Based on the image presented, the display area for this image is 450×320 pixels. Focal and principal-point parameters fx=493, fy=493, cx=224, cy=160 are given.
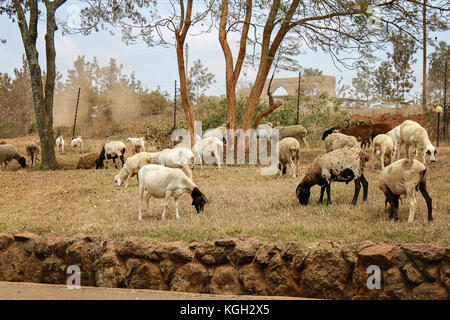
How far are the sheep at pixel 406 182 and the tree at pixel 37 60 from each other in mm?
13720

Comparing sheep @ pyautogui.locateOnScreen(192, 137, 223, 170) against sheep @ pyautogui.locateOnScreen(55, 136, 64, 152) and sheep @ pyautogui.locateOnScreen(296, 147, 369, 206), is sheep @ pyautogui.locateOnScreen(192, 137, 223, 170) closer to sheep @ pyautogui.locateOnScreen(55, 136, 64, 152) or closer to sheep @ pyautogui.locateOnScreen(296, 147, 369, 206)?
sheep @ pyautogui.locateOnScreen(296, 147, 369, 206)

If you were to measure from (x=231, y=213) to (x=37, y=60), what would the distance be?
12.9 metres

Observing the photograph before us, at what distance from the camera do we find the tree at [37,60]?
18516 millimetres

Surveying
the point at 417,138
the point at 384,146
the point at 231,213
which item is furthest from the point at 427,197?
the point at 417,138

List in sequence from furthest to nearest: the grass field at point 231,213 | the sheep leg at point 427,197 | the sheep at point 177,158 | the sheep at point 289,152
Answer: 1. the sheep at point 289,152
2. the sheep at point 177,158
3. the sheep leg at point 427,197
4. the grass field at point 231,213

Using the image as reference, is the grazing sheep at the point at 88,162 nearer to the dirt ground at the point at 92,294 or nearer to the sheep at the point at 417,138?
the dirt ground at the point at 92,294

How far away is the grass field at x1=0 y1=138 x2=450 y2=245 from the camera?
25.3 feet

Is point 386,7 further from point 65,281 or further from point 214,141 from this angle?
point 65,281

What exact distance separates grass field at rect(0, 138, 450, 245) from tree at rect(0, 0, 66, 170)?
4441 mm

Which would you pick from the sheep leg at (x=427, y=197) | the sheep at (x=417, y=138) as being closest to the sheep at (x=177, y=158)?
the sheep at (x=417, y=138)

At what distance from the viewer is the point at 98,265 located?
313 inches

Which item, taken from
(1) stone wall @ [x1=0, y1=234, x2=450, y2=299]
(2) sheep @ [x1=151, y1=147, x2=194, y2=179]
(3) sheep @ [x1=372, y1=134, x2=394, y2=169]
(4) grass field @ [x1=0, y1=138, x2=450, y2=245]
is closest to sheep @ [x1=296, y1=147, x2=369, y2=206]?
(4) grass field @ [x1=0, y1=138, x2=450, y2=245]

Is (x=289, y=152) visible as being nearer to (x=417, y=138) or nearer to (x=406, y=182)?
(x=417, y=138)

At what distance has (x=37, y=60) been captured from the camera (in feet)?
61.7
